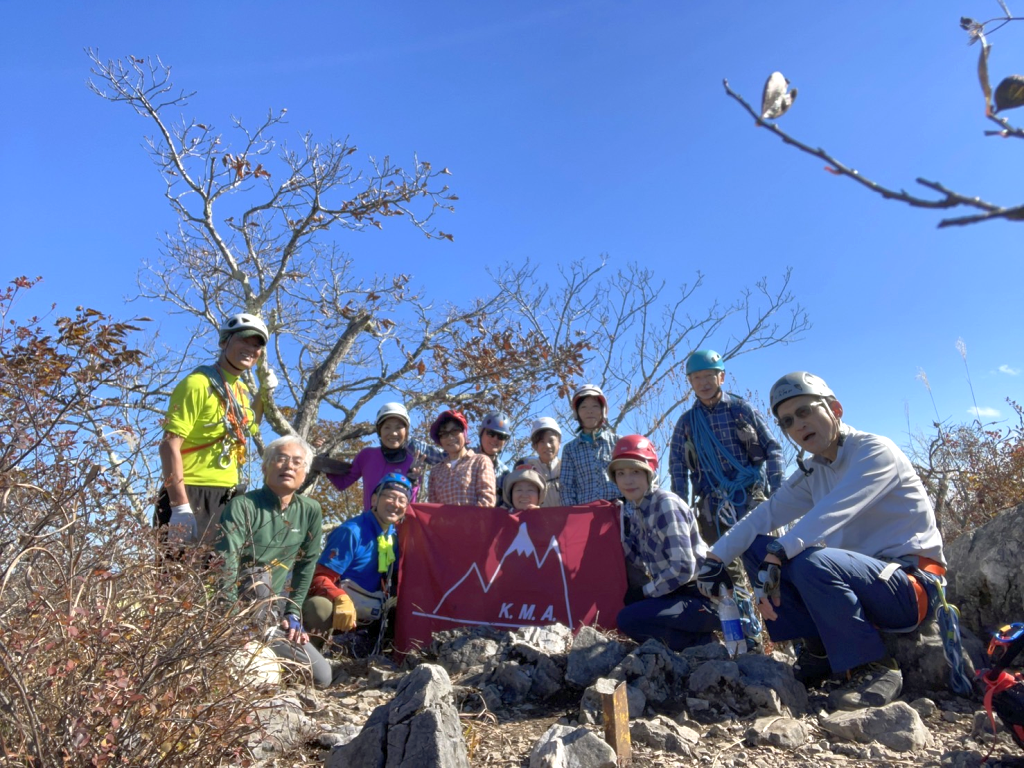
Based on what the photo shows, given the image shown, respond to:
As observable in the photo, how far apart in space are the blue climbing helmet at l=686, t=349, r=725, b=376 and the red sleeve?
9.68 ft

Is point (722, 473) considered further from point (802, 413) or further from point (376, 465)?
point (376, 465)

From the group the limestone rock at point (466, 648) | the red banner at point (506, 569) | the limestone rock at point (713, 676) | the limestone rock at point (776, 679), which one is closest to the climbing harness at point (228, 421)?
the red banner at point (506, 569)

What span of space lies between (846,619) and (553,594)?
2.28 metres

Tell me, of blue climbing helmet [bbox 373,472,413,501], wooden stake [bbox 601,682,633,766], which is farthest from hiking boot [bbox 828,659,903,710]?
blue climbing helmet [bbox 373,472,413,501]

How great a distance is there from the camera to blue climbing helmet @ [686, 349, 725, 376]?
5461 mm

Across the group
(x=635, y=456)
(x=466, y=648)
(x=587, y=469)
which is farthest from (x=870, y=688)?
(x=587, y=469)

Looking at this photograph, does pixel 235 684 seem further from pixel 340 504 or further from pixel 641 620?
pixel 340 504

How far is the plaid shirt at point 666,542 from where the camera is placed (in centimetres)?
452

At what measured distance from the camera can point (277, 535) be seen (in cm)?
436

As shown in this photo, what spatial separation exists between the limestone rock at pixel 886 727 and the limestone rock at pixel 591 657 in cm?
106

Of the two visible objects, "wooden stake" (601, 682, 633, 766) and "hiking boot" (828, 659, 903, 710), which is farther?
"hiking boot" (828, 659, 903, 710)

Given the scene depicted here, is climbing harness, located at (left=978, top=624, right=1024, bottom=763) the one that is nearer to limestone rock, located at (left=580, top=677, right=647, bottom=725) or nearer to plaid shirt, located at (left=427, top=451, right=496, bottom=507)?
limestone rock, located at (left=580, top=677, right=647, bottom=725)

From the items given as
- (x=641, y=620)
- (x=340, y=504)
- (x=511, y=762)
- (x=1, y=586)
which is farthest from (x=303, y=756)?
(x=340, y=504)

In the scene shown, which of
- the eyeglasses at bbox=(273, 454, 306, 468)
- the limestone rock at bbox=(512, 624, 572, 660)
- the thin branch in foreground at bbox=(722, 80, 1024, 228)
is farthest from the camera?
the eyeglasses at bbox=(273, 454, 306, 468)
